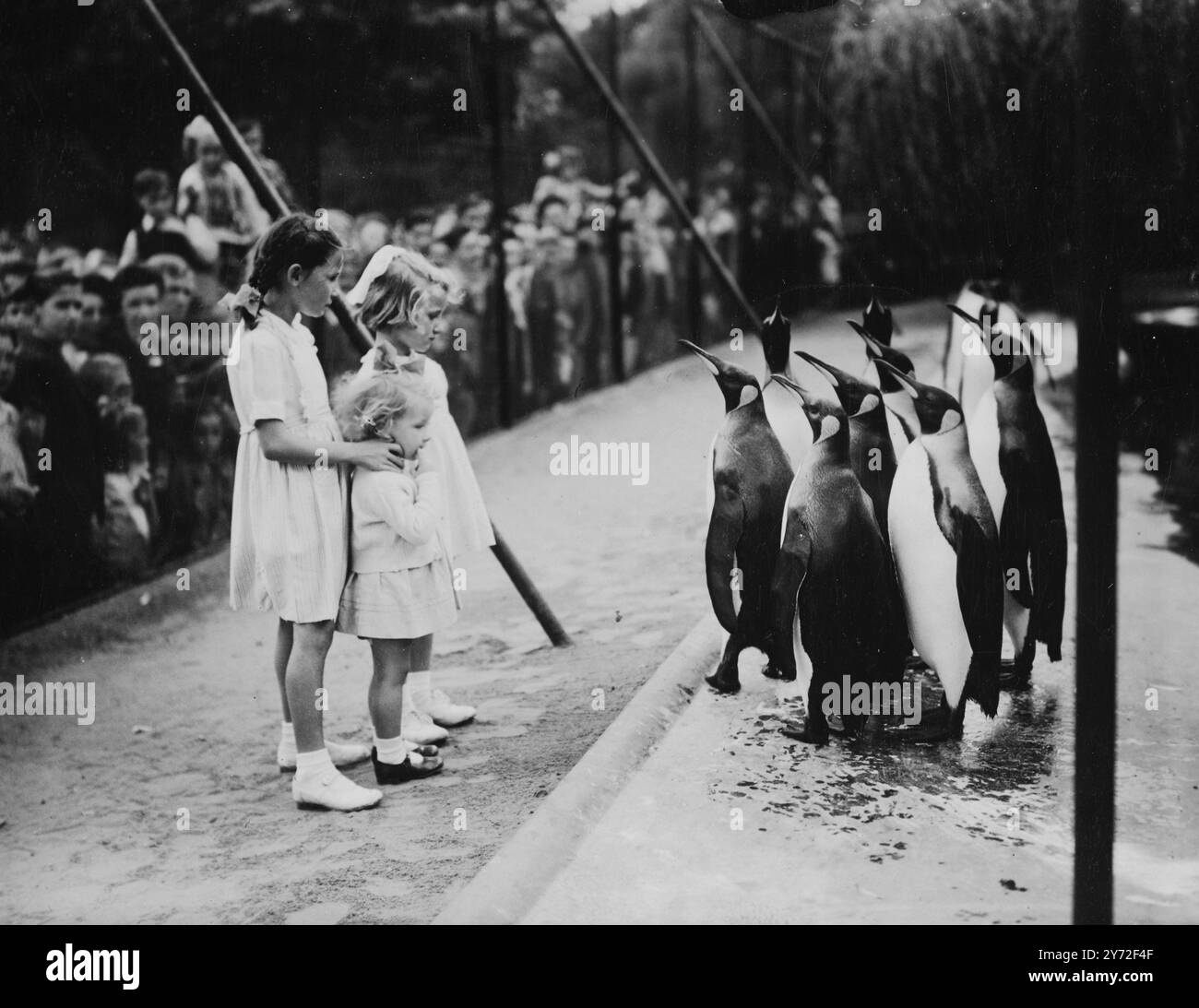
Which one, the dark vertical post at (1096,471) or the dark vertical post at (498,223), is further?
the dark vertical post at (498,223)

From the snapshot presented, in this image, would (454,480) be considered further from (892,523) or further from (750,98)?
(750,98)

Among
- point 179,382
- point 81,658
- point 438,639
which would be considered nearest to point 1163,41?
point 438,639

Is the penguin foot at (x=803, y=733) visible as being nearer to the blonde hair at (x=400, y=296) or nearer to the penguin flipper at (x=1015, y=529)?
the penguin flipper at (x=1015, y=529)

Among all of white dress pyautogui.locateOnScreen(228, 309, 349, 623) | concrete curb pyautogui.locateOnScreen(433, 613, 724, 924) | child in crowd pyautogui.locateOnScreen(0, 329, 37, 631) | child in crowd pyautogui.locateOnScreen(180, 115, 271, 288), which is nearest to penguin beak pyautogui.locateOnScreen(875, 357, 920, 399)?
concrete curb pyautogui.locateOnScreen(433, 613, 724, 924)

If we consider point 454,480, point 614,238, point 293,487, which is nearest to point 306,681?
point 293,487

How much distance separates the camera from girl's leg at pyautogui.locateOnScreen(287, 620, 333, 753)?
9.11 feet

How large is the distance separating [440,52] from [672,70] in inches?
36.9

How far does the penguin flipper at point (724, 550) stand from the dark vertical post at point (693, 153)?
35.9 inches

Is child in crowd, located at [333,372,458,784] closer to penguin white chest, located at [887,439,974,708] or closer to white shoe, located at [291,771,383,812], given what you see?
white shoe, located at [291,771,383,812]

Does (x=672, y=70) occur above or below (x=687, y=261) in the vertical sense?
above

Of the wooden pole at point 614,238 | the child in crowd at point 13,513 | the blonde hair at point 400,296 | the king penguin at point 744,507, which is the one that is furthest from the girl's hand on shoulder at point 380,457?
the child in crowd at point 13,513

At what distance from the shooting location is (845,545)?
2779 millimetres

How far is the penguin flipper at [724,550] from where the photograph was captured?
9.68 feet
